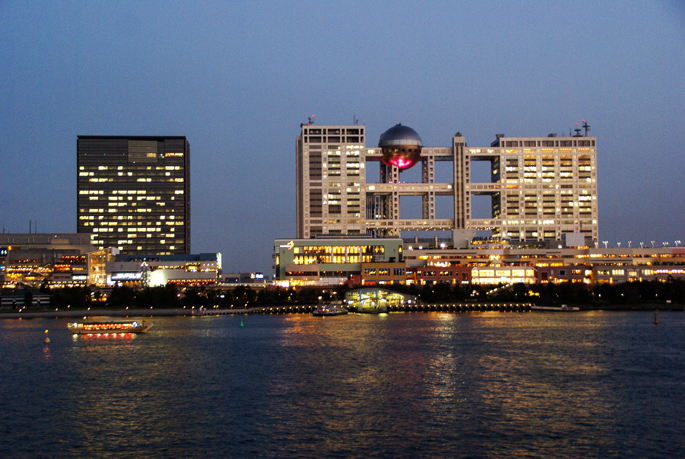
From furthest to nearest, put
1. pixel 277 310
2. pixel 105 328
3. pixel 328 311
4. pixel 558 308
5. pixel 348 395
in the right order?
pixel 277 310, pixel 558 308, pixel 328 311, pixel 105 328, pixel 348 395

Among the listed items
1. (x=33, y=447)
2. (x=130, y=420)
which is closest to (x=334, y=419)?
(x=130, y=420)

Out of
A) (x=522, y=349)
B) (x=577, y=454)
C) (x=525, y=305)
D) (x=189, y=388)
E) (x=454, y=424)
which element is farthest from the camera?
(x=525, y=305)

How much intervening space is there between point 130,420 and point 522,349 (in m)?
52.0

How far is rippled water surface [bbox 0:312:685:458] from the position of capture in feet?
146

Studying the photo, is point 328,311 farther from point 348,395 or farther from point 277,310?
Result: point 348,395

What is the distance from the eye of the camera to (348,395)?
194ft

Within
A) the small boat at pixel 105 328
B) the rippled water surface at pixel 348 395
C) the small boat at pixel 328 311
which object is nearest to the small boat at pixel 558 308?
the small boat at pixel 328 311

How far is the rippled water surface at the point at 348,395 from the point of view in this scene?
44.6 meters

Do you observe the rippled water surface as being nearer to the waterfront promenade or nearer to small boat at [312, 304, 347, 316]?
small boat at [312, 304, 347, 316]

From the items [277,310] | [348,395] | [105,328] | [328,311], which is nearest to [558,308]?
[328,311]

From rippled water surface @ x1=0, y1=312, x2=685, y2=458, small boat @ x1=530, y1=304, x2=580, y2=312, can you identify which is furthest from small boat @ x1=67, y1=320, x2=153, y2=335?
small boat @ x1=530, y1=304, x2=580, y2=312

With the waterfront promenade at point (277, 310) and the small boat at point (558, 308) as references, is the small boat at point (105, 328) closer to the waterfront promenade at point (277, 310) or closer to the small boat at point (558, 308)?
the waterfront promenade at point (277, 310)

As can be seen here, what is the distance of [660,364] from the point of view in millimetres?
73938

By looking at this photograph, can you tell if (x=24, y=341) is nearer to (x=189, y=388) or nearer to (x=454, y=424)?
(x=189, y=388)
